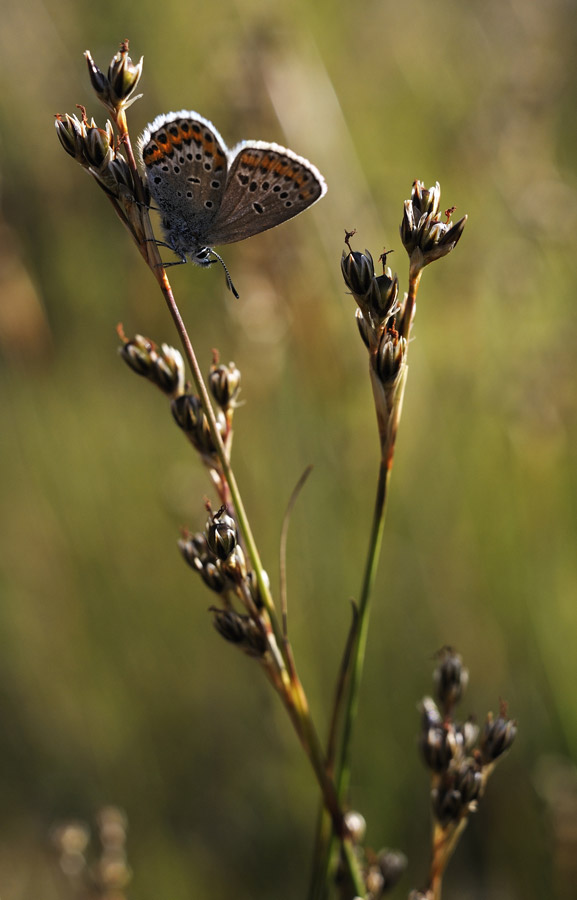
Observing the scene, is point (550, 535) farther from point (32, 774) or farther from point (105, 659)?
point (32, 774)

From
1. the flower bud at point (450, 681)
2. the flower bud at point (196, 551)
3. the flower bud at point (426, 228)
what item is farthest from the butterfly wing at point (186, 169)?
the flower bud at point (450, 681)

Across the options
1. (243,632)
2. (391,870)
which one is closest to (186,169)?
(243,632)

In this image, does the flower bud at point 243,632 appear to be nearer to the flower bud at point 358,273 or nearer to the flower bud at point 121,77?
the flower bud at point 358,273

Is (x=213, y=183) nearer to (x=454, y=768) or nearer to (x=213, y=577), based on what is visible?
(x=213, y=577)

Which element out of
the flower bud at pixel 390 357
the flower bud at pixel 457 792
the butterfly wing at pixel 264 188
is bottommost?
the flower bud at pixel 457 792

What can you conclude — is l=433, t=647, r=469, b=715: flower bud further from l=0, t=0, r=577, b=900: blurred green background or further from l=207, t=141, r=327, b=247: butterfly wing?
l=0, t=0, r=577, b=900: blurred green background

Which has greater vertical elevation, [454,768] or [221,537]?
[221,537]

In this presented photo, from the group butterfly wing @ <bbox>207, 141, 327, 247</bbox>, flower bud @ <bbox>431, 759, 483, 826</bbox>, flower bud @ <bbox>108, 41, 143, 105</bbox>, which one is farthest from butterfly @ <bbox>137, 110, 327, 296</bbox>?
flower bud @ <bbox>431, 759, 483, 826</bbox>
